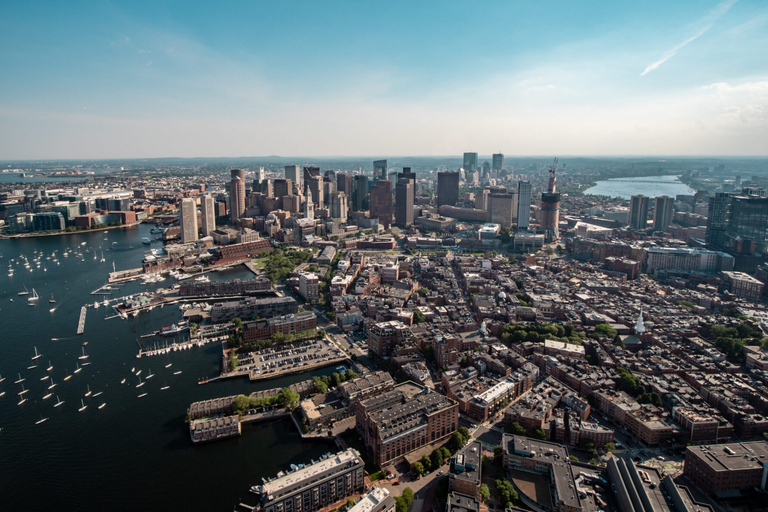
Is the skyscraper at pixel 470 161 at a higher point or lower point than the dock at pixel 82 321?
higher

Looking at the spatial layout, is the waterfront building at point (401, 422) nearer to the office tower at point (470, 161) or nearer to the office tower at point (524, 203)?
the office tower at point (524, 203)

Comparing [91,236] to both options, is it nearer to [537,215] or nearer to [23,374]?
[23,374]

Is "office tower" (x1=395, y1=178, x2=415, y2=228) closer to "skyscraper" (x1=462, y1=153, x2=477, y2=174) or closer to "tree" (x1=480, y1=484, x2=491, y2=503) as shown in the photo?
"tree" (x1=480, y1=484, x2=491, y2=503)

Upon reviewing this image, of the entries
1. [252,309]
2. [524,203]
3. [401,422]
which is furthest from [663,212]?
[401,422]

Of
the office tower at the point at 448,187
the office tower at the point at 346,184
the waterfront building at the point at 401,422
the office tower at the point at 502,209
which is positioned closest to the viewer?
the waterfront building at the point at 401,422

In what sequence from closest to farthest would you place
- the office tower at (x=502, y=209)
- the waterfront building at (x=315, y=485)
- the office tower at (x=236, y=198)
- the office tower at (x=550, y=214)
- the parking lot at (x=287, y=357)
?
the waterfront building at (x=315, y=485) < the parking lot at (x=287, y=357) < the office tower at (x=550, y=214) < the office tower at (x=236, y=198) < the office tower at (x=502, y=209)

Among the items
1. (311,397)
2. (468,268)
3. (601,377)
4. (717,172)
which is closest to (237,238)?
(468,268)

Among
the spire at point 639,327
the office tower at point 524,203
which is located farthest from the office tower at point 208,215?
the spire at point 639,327

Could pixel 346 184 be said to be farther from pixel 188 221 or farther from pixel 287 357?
pixel 287 357
